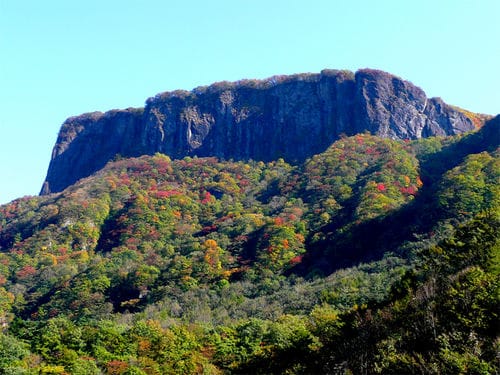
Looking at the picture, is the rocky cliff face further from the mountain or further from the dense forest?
the dense forest

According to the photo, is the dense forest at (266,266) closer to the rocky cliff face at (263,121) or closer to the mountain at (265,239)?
the mountain at (265,239)

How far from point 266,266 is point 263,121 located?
7706 cm

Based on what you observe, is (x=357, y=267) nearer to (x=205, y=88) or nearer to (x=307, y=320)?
(x=307, y=320)

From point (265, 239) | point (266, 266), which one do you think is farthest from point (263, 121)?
point (266, 266)

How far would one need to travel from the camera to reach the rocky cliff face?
466ft

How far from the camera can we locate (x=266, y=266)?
8275 centimetres

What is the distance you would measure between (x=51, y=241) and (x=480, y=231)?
82549mm

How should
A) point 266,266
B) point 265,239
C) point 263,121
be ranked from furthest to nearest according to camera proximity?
point 263,121
point 265,239
point 266,266

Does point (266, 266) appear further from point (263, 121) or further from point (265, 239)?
point (263, 121)

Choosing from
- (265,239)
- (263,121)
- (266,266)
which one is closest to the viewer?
(266,266)

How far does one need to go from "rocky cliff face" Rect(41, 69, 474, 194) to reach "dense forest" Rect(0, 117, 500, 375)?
9.97 m

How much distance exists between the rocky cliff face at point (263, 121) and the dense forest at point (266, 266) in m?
9.97

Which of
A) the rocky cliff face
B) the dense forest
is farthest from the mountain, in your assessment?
the rocky cliff face

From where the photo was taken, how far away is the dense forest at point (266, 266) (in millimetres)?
37344
